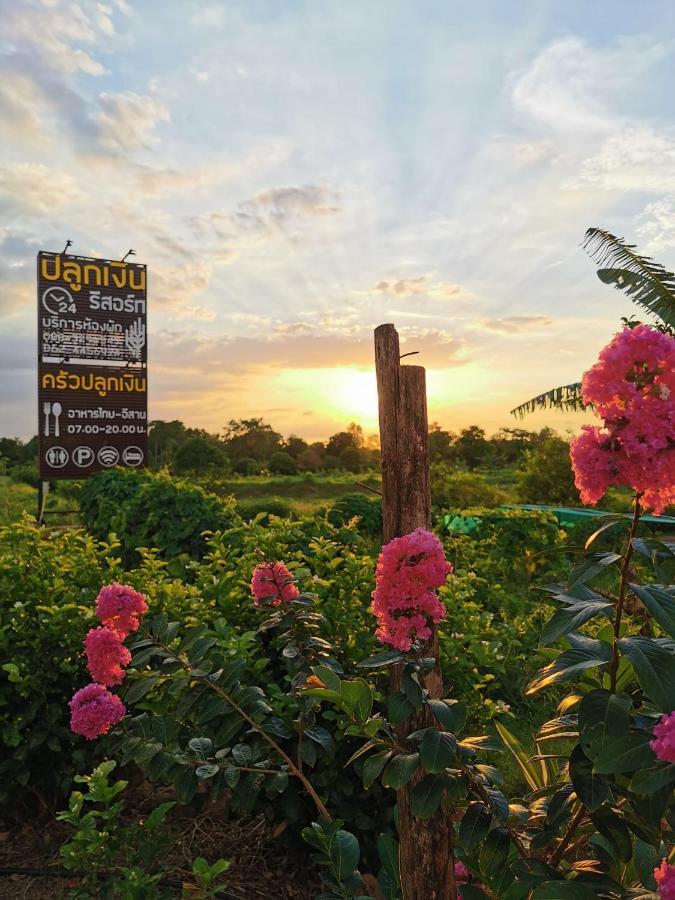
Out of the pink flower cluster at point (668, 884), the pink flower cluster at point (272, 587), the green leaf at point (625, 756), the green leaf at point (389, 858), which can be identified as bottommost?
the green leaf at point (389, 858)

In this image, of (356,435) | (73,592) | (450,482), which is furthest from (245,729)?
(356,435)

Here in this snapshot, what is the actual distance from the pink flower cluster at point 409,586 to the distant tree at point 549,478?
45.6 feet

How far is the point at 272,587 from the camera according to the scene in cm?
241

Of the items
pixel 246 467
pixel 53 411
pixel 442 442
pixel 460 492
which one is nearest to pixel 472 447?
pixel 442 442

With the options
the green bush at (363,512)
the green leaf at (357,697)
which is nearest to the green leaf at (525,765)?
the green leaf at (357,697)

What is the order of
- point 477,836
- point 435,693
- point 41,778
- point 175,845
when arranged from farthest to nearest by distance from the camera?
point 41,778 → point 175,845 → point 435,693 → point 477,836

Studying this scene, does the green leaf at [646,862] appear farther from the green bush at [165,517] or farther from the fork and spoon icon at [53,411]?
the fork and spoon icon at [53,411]

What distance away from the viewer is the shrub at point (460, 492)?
1257 centimetres

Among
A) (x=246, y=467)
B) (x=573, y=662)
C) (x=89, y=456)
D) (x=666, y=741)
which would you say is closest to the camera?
(x=666, y=741)

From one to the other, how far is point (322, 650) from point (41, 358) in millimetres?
12180

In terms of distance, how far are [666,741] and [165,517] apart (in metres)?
6.94

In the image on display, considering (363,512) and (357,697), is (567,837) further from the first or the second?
(363,512)

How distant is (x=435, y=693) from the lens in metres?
2.14

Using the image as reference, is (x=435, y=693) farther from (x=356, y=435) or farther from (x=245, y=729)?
(x=356, y=435)
